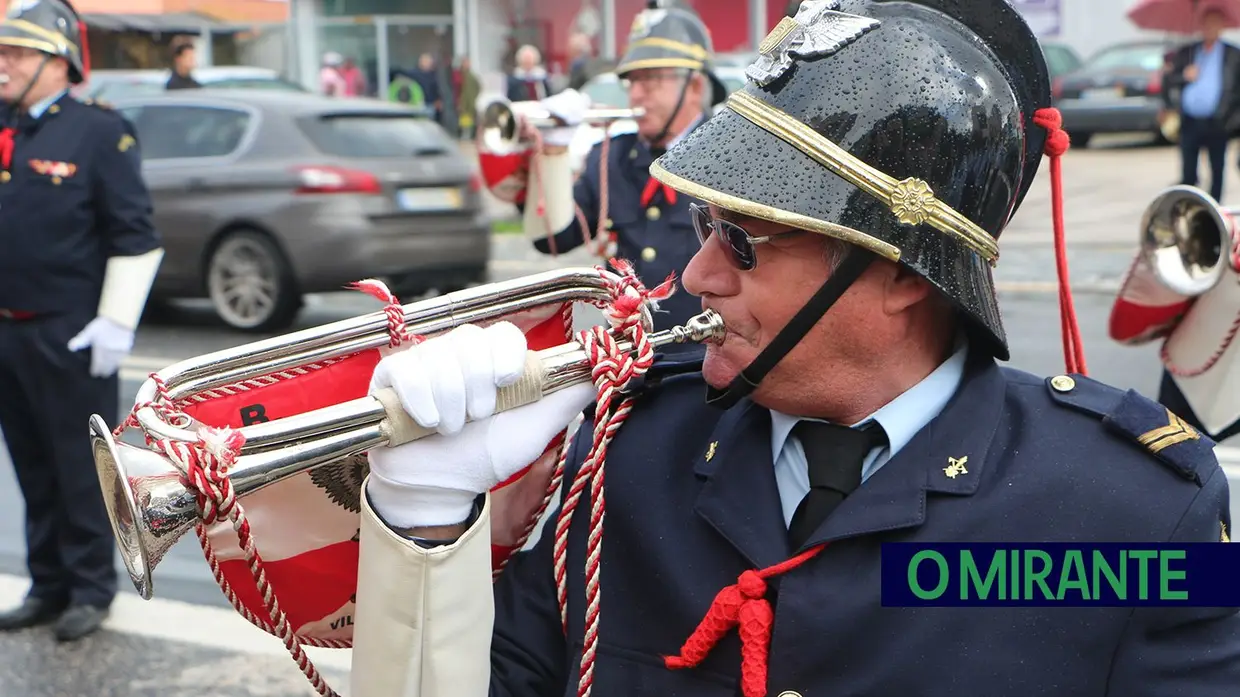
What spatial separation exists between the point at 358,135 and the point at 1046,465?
8.68 metres

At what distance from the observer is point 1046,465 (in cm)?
179

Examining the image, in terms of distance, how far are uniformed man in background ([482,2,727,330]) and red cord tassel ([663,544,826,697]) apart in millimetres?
3565

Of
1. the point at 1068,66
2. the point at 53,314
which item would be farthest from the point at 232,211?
the point at 1068,66

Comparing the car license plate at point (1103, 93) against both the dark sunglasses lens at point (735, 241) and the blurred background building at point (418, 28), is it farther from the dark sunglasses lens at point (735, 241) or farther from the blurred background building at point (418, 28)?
the dark sunglasses lens at point (735, 241)

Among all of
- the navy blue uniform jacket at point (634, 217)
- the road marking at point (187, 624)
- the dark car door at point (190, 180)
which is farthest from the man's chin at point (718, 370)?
the dark car door at point (190, 180)

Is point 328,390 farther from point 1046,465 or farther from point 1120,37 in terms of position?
point 1120,37

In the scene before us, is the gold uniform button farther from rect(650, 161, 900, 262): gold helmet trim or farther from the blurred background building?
the blurred background building

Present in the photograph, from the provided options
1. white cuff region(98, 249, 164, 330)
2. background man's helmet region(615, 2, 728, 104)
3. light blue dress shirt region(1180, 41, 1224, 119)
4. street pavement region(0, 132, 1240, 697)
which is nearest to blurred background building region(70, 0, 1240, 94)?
street pavement region(0, 132, 1240, 697)

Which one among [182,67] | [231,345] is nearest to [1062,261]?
[231,345]

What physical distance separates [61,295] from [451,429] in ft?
11.3

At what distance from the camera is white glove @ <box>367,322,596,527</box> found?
1.67 metres

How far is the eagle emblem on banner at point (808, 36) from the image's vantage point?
1752mm

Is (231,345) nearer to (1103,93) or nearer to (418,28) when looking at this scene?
(1103,93)

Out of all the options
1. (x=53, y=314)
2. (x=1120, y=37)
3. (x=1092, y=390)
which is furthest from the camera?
(x=1120, y=37)
